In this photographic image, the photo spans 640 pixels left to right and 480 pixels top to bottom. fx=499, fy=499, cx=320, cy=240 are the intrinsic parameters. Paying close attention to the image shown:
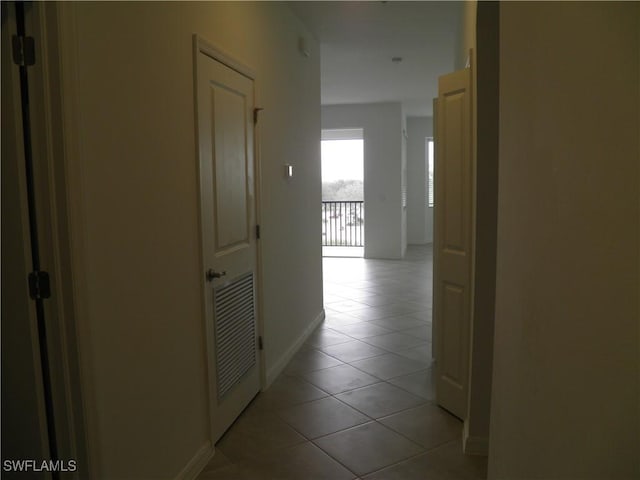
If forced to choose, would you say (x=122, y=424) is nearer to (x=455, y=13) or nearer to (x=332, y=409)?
(x=332, y=409)

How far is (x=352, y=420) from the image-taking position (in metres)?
2.92

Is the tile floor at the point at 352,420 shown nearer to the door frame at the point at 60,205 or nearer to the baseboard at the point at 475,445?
the baseboard at the point at 475,445

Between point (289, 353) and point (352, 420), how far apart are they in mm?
1163

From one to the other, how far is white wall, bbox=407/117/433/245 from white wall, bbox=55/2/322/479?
8610 mm

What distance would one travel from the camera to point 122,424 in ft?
6.03

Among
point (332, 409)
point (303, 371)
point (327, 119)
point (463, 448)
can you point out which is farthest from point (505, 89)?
point (327, 119)

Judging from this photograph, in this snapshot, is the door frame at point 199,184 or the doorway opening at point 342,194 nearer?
the door frame at point 199,184

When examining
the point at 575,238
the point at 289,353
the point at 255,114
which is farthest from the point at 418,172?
the point at 575,238

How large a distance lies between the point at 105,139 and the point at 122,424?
103 centimetres

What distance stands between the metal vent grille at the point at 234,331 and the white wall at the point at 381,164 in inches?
251

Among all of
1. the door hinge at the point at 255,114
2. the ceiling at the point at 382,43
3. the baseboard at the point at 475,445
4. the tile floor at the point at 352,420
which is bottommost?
the tile floor at the point at 352,420

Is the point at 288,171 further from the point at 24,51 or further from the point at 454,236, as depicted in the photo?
the point at 24,51

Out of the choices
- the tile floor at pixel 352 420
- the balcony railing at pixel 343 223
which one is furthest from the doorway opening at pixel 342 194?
the tile floor at pixel 352 420

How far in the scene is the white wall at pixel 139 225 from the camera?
5.38 feet
